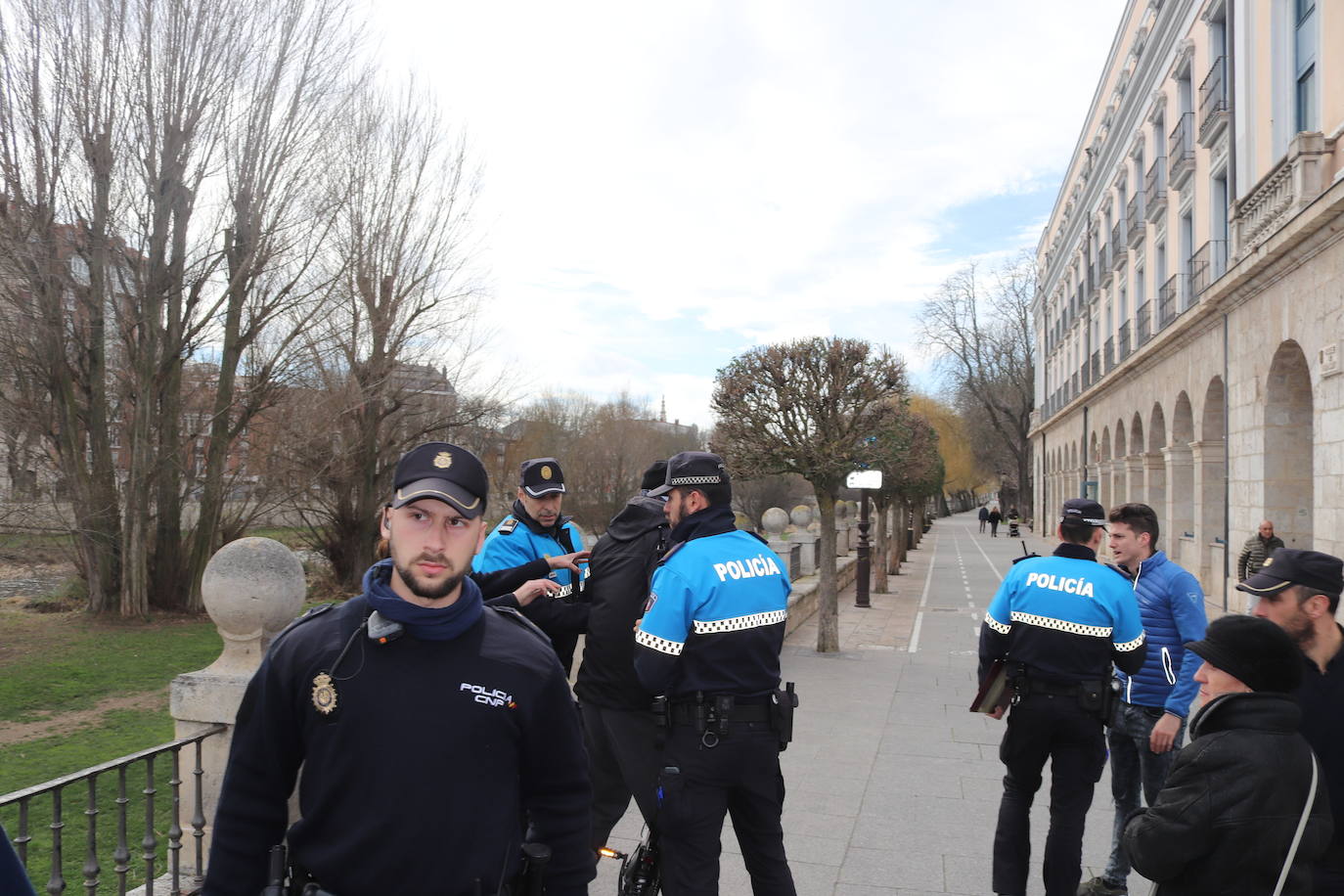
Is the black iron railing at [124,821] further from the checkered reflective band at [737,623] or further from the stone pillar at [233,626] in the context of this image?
the checkered reflective band at [737,623]

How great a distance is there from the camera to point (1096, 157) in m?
35.4

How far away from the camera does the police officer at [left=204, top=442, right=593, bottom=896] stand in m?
2.04

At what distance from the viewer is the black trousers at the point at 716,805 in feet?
11.6

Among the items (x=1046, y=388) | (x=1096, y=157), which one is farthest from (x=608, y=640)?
(x=1046, y=388)

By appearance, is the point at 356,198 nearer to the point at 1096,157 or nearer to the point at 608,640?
the point at 608,640

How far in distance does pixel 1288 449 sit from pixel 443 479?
15.4 metres

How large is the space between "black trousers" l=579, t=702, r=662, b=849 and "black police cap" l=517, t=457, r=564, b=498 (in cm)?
105

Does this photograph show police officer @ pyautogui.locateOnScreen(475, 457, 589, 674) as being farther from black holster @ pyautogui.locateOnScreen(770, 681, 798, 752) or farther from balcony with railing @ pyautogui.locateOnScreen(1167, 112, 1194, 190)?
balcony with railing @ pyautogui.locateOnScreen(1167, 112, 1194, 190)

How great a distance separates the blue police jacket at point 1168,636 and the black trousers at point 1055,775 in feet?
1.82

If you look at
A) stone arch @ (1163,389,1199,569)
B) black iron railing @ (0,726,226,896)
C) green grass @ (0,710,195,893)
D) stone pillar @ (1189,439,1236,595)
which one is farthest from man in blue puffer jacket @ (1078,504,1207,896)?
stone arch @ (1163,389,1199,569)

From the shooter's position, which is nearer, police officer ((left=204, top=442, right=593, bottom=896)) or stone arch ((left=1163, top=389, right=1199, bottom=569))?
police officer ((left=204, top=442, right=593, bottom=896))

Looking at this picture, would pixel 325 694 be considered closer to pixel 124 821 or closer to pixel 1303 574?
pixel 124 821

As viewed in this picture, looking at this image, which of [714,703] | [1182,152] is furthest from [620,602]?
[1182,152]

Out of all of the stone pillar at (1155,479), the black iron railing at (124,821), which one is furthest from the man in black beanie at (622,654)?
the stone pillar at (1155,479)
